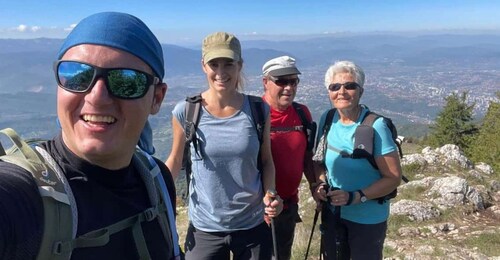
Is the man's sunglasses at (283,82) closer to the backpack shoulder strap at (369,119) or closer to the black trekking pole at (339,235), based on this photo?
the backpack shoulder strap at (369,119)

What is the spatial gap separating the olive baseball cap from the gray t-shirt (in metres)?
0.44

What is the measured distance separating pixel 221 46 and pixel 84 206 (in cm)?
204

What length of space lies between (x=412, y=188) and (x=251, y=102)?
633 cm

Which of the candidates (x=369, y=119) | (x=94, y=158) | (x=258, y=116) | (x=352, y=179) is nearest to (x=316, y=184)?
(x=352, y=179)

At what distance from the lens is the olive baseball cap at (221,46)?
3.05 meters

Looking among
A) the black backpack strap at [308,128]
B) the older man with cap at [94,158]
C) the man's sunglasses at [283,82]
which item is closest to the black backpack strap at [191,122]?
the man's sunglasses at [283,82]

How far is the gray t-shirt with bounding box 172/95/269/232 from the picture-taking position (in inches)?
114

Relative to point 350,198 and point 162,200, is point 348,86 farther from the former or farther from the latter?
point 162,200

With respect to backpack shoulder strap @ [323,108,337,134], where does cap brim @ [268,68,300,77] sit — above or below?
above

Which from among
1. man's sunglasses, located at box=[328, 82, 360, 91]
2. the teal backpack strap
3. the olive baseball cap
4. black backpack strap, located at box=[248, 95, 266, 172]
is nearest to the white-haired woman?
man's sunglasses, located at box=[328, 82, 360, 91]

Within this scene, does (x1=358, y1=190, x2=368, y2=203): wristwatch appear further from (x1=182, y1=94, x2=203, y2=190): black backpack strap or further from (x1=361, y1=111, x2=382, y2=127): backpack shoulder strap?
(x1=182, y1=94, x2=203, y2=190): black backpack strap

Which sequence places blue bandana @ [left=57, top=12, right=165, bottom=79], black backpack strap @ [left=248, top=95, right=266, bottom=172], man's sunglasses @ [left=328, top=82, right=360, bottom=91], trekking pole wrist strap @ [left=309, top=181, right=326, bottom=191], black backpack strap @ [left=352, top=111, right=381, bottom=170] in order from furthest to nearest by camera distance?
1. trekking pole wrist strap @ [left=309, top=181, right=326, bottom=191]
2. man's sunglasses @ [left=328, top=82, right=360, bottom=91]
3. black backpack strap @ [left=352, top=111, right=381, bottom=170]
4. black backpack strap @ [left=248, top=95, right=266, bottom=172]
5. blue bandana @ [left=57, top=12, right=165, bottom=79]

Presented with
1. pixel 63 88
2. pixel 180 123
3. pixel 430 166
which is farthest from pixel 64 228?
pixel 430 166

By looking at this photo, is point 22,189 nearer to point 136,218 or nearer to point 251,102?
point 136,218
